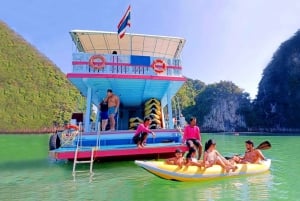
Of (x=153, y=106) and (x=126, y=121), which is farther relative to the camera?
(x=126, y=121)

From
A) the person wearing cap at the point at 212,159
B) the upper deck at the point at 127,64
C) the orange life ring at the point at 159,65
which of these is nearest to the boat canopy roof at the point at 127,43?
the upper deck at the point at 127,64

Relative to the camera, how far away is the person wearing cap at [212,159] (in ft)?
28.2

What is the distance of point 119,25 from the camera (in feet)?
42.0

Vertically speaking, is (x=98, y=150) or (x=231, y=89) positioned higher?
(x=231, y=89)

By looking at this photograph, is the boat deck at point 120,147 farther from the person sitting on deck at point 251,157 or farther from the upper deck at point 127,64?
the upper deck at point 127,64

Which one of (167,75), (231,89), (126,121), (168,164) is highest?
(231,89)

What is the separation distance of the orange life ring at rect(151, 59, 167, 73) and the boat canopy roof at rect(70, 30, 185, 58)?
1457 mm

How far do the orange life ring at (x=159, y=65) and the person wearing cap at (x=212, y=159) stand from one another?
4.45 meters

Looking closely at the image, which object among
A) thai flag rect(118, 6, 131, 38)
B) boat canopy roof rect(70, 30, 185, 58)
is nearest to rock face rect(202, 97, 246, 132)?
boat canopy roof rect(70, 30, 185, 58)

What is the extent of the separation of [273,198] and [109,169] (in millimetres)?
5705

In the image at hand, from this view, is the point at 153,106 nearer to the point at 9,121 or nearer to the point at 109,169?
the point at 109,169

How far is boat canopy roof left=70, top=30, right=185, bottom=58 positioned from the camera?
→ 13.1 meters

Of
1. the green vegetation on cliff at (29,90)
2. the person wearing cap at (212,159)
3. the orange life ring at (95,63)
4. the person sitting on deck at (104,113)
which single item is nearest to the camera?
the person wearing cap at (212,159)

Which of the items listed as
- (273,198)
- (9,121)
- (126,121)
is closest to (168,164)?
(273,198)
